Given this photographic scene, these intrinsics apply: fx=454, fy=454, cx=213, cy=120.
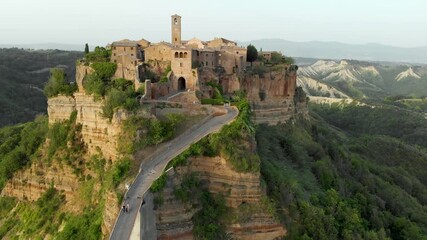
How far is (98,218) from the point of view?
32.8 meters

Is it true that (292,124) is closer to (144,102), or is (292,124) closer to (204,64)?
(204,64)

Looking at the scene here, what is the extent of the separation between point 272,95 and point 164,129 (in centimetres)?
2834

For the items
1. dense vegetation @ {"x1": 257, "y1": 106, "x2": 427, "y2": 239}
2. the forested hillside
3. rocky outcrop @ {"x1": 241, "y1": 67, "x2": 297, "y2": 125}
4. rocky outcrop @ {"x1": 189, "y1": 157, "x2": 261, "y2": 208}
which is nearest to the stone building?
rocky outcrop @ {"x1": 241, "y1": 67, "x2": 297, "y2": 125}

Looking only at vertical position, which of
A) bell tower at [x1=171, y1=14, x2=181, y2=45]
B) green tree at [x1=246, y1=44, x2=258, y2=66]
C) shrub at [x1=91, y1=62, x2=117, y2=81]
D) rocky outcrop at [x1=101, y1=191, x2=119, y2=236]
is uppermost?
bell tower at [x1=171, y1=14, x2=181, y2=45]

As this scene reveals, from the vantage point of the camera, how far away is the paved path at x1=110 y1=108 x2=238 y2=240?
25.5 m

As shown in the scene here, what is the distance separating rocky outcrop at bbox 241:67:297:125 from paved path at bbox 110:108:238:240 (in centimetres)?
1604

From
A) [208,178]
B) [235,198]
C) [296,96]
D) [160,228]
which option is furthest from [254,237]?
[296,96]

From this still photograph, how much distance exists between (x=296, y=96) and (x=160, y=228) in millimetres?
42235

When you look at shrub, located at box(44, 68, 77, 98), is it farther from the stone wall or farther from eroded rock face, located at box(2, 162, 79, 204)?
the stone wall

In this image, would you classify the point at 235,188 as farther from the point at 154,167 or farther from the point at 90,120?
the point at 90,120

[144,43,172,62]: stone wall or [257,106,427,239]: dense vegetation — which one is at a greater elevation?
[144,43,172,62]: stone wall

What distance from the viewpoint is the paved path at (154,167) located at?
25.5 m

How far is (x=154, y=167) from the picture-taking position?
31812 millimetres

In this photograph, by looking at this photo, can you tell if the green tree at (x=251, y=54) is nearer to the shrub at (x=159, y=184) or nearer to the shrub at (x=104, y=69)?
the shrub at (x=104, y=69)
